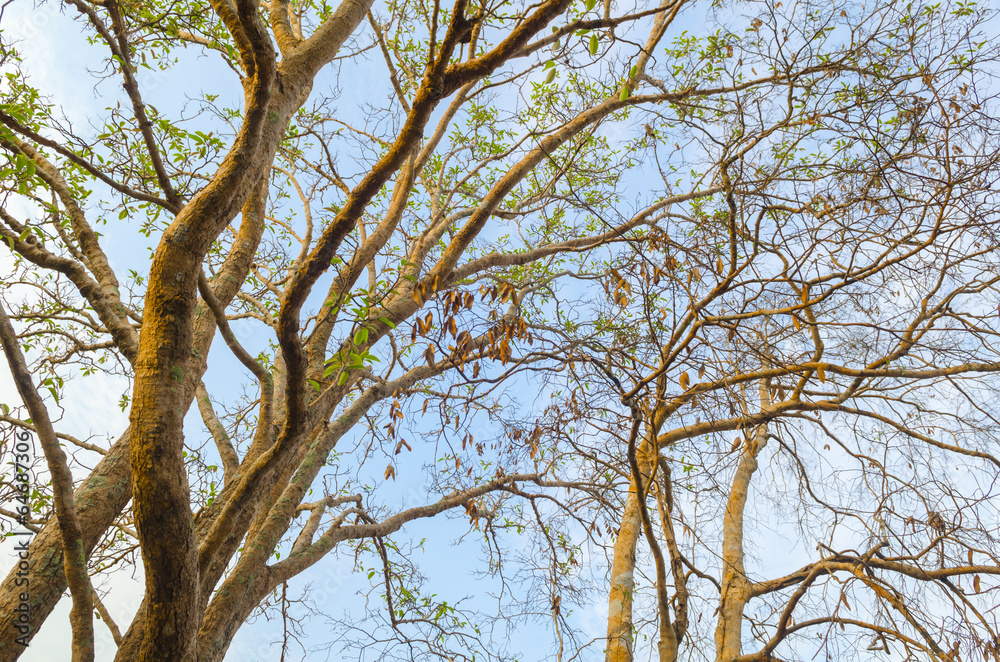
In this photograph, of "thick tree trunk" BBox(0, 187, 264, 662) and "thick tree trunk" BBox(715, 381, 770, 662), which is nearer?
"thick tree trunk" BBox(0, 187, 264, 662)

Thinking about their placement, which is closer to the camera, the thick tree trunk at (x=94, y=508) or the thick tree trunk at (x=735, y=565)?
the thick tree trunk at (x=94, y=508)

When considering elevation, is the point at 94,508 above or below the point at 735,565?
below

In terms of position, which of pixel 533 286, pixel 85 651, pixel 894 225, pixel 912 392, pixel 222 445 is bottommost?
pixel 85 651

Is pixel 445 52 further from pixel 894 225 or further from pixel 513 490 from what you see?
pixel 513 490

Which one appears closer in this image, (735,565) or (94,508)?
(94,508)

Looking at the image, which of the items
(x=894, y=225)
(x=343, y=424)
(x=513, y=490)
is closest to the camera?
(x=894, y=225)

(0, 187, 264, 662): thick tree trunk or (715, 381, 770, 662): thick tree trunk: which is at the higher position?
(715, 381, 770, 662): thick tree trunk

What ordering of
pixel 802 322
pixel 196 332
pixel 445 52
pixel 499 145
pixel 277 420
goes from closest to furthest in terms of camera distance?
pixel 445 52 < pixel 802 322 < pixel 196 332 < pixel 277 420 < pixel 499 145

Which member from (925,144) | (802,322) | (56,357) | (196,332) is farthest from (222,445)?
(925,144)

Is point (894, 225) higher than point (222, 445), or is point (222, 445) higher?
point (894, 225)

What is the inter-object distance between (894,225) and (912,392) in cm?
125

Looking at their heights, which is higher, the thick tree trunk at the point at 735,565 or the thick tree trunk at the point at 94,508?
the thick tree trunk at the point at 735,565

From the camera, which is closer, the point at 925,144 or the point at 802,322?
the point at 802,322

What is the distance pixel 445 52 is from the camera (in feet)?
7.45
